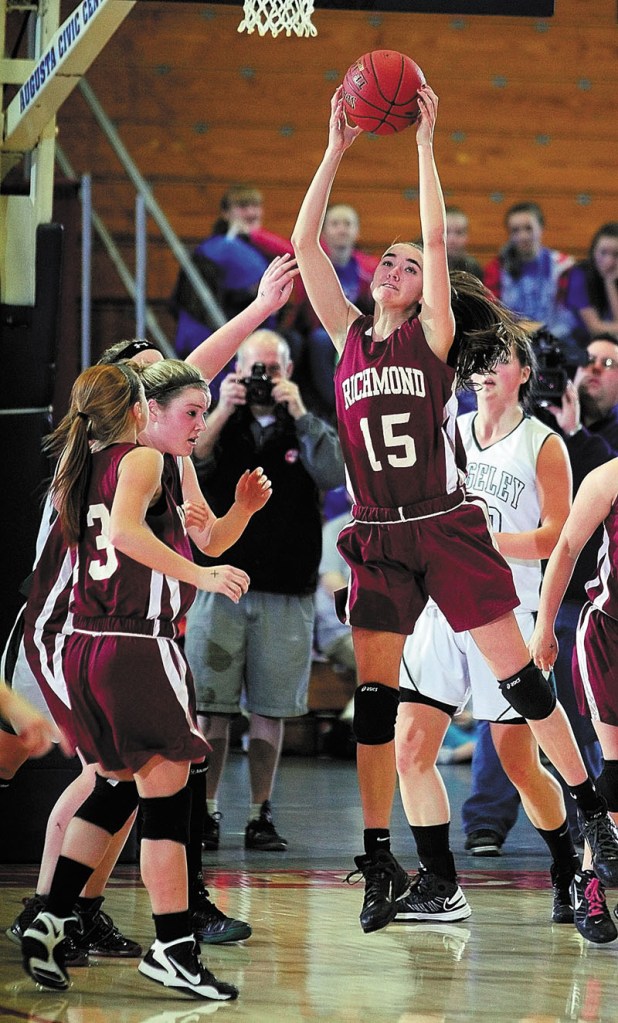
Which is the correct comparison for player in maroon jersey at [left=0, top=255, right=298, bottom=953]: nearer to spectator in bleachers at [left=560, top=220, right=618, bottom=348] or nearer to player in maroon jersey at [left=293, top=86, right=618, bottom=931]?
player in maroon jersey at [left=293, top=86, right=618, bottom=931]

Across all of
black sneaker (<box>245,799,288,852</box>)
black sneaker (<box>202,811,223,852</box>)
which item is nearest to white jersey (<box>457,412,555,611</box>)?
black sneaker (<box>245,799,288,852</box>)

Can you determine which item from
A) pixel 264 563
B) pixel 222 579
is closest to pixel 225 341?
pixel 222 579

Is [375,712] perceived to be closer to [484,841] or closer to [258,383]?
[484,841]

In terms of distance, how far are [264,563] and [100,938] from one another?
252 cm

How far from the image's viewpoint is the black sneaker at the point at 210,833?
6.07 metres

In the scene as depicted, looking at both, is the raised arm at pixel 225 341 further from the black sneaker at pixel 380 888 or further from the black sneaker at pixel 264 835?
the black sneaker at pixel 264 835

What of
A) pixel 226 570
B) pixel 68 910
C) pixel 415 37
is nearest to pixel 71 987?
pixel 68 910

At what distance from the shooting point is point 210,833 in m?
6.17

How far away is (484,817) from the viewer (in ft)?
20.7

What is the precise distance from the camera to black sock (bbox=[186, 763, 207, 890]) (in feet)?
14.1

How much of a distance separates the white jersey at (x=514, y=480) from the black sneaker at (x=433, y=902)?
1223 mm

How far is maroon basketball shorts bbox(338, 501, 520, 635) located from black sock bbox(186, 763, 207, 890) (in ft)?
2.16

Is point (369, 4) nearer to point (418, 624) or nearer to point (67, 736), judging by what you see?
point (418, 624)

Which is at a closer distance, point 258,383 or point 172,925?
point 172,925
